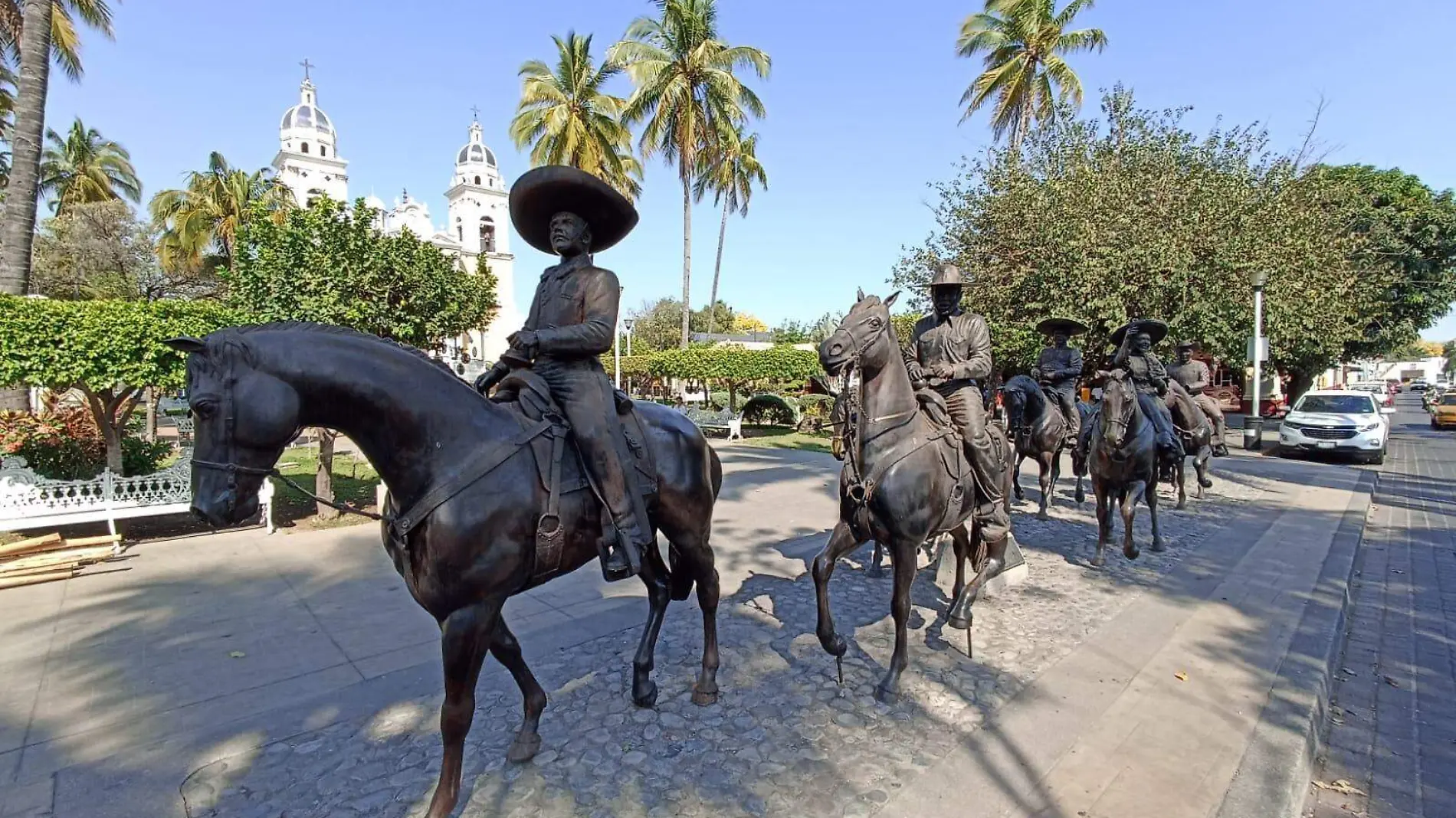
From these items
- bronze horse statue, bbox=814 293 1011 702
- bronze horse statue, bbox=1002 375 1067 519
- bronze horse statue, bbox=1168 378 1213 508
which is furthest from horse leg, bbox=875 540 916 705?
bronze horse statue, bbox=1168 378 1213 508

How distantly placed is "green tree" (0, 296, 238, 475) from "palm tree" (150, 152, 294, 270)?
21.0 m

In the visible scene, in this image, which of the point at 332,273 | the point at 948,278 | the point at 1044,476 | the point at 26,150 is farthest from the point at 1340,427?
the point at 26,150

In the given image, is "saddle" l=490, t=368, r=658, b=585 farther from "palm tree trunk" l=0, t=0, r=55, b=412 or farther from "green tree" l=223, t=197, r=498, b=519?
"palm tree trunk" l=0, t=0, r=55, b=412

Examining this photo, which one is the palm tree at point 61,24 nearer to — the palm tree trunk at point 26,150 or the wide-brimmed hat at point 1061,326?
the palm tree trunk at point 26,150

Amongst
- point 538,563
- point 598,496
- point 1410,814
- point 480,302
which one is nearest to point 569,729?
point 538,563

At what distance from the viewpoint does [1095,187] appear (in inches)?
496

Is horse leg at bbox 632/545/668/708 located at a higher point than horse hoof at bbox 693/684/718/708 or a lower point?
higher

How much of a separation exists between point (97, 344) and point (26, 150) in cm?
477

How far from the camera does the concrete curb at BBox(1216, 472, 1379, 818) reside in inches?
117

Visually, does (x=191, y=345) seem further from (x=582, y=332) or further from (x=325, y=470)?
(x=325, y=470)

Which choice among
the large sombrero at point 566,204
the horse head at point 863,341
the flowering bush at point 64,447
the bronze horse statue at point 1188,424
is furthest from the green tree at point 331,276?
the bronze horse statue at point 1188,424

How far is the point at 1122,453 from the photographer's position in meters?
6.78

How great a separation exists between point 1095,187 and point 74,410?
749 inches

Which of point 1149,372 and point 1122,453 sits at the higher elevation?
point 1149,372
